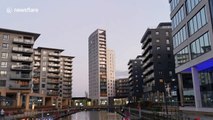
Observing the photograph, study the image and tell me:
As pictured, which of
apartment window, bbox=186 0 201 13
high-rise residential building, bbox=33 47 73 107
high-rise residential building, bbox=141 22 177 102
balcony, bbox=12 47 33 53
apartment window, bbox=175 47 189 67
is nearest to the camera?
apartment window, bbox=186 0 201 13

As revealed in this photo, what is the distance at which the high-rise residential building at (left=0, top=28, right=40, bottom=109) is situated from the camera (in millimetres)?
77938

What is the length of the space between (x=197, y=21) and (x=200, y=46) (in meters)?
4.36

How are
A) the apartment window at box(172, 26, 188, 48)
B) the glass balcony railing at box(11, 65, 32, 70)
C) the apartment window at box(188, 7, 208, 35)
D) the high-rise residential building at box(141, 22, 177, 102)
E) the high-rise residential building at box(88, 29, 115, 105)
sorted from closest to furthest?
the apartment window at box(188, 7, 208, 35) → the apartment window at box(172, 26, 188, 48) → the glass balcony railing at box(11, 65, 32, 70) → the high-rise residential building at box(141, 22, 177, 102) → the high-rise residential building at box(88, 29, 115, 105)

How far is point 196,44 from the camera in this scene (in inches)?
1516

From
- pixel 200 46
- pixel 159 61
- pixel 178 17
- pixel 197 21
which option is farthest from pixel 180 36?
pixel 159 61

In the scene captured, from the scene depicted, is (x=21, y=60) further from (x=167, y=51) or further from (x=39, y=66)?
(x=167, y=51)

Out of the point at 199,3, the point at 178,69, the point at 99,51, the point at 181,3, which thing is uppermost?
the point at 99,51

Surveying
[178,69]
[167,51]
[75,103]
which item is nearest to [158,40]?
[167,51]

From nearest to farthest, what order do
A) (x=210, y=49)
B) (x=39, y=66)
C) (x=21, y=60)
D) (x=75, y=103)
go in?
(x=210, y=49) < (x=21, y=60) < (x=39, y=66) < (x=75, y=103)

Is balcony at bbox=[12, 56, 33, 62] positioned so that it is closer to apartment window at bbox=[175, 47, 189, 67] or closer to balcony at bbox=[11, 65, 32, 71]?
balcony at bbox=[11, 65, 32, 71]

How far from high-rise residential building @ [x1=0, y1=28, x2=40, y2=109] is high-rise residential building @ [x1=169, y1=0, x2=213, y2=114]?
5445 cm

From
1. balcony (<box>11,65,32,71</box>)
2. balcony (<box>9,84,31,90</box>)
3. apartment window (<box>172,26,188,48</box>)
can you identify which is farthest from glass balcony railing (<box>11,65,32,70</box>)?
apartment window (<box>172,26,188,48</box>)

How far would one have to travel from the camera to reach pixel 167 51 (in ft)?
316

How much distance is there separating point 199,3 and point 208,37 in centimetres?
622
